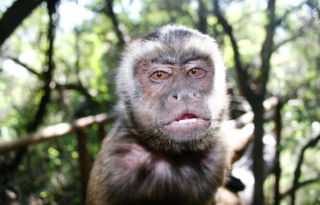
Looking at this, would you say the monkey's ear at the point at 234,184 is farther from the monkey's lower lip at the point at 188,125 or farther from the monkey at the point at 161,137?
the monkey's lower lip at the point at 188,125

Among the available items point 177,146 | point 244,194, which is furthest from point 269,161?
point 177,146

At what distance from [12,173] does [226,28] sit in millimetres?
4326

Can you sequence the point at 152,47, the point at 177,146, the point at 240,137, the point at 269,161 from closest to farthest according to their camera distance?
the point at 177,146 → the point at 152,47 → the point at 240,137 → the point at 269,161

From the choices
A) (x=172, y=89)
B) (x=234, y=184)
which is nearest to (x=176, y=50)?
(x=172, y=89)

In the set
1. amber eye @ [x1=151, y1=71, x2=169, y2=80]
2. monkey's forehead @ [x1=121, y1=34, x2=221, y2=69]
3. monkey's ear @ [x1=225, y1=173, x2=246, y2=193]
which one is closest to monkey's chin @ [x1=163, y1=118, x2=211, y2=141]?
amber eye @ [x1=151, y1=71, x2=169, y2=80]

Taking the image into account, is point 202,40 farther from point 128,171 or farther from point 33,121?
point 33,121

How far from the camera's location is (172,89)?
7.41ft

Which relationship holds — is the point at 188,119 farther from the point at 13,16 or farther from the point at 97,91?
the point at 97,91

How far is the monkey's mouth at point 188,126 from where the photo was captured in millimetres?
Answer: 2186

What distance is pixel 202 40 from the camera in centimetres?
269

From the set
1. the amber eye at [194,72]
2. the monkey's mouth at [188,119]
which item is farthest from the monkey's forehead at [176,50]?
the monkey's mouth at [188,119]

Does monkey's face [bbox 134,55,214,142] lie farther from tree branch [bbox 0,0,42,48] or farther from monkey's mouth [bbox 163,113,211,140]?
tree branch [bbox 0,0,42,48]

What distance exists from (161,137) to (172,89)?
0.43 meters

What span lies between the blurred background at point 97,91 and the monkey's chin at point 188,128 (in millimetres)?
925
